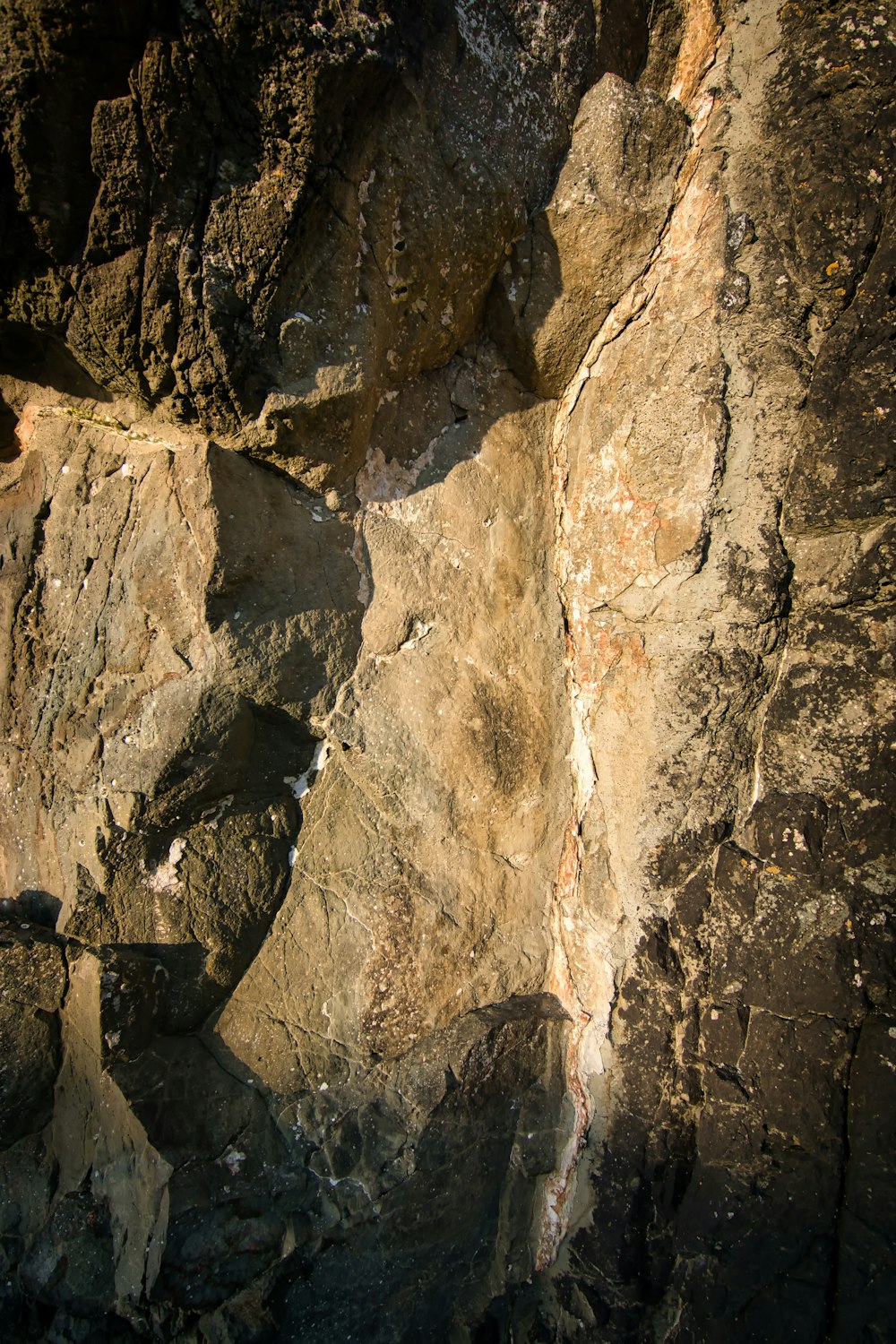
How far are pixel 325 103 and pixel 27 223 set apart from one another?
53 centimetres

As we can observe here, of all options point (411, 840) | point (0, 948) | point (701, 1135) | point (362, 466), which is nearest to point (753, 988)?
point (701, 1135)

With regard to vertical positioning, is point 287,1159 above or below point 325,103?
below

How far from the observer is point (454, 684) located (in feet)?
5.76

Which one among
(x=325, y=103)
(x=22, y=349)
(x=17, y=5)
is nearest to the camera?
(x=17, y=5)

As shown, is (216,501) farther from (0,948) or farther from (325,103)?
(0,948)

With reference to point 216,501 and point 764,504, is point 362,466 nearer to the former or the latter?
point 216,501

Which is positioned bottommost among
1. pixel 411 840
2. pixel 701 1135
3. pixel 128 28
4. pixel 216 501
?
pixel 701 1135

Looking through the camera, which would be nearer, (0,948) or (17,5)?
→ (17,5)

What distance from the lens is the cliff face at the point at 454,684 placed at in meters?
1.40

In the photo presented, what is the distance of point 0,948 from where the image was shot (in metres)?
1.54

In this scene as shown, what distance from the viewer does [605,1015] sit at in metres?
1.69

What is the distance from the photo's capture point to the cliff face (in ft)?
4.59

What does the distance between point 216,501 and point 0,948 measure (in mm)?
995

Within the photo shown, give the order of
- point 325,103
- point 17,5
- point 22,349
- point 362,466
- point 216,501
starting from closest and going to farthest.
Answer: point 17,5 → point 325,103 → point 216,501 → point 22,349 → point 362,466
